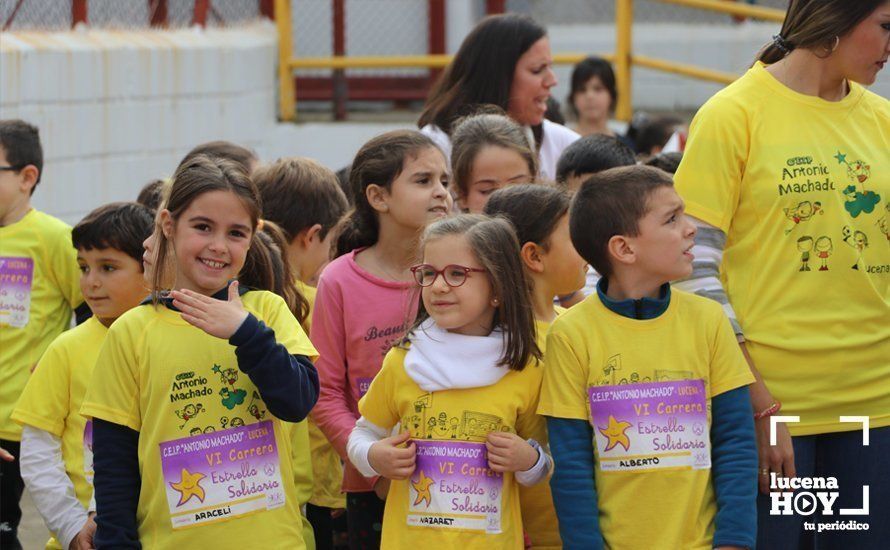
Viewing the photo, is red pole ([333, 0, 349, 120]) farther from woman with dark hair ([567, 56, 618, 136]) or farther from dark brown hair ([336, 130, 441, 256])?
dark brown hair ([336, 130, 441, 256])

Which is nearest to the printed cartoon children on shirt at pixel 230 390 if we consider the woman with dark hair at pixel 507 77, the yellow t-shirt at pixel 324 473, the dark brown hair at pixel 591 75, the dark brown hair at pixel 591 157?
the yellow t-shirt at pixel 324 473

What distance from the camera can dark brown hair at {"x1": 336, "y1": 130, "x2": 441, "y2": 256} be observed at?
4.09 m

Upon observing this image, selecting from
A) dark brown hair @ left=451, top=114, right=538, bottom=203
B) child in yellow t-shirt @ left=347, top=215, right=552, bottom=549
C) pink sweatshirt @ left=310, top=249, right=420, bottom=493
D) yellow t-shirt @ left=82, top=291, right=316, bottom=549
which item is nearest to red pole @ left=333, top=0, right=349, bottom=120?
dark brown hair @ left=451, top=114, right=538, bottom=203

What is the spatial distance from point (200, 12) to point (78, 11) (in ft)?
4.60

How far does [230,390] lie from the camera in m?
3.31

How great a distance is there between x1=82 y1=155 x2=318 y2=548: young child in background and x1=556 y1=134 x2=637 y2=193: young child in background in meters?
1.71

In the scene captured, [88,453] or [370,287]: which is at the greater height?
[370,287]

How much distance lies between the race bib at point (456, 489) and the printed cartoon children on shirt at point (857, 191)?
1.08 metres

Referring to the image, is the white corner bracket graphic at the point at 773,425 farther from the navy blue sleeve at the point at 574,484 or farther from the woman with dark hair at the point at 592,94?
the woman with dark hair at the point at 592,94

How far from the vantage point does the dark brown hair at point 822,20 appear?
11.0ft

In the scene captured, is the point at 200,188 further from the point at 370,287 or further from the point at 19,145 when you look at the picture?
the point at 19,145

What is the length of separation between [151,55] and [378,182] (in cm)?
466

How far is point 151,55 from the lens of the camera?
8.37 m

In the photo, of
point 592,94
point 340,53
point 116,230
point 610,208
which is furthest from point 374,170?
point 340,53
